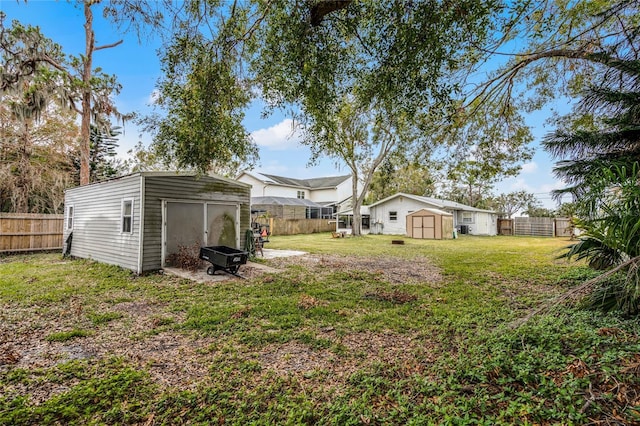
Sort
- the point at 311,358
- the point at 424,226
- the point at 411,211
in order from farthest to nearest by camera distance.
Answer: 1. the point at 411,211
2. the point at 424,226
3. the point at 311,358

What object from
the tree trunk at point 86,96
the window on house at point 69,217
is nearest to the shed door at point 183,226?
the window on house at point 69,217

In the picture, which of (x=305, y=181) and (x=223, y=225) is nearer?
(x=223, y=225)

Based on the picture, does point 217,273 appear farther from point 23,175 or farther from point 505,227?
point 505,227

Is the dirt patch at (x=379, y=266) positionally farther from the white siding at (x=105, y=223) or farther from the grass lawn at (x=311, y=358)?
the white siding at (x=105, y=223)

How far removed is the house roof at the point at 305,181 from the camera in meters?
29.6

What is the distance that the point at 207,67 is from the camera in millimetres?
5473

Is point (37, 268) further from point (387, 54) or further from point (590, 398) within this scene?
point (590, 398)

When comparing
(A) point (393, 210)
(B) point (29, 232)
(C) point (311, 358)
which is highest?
(A) point (393, 210)

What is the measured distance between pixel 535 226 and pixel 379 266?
22.8 metres

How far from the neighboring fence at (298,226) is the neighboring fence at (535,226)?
52.4 ft

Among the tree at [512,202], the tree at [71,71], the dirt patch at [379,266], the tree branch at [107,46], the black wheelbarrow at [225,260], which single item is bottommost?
the dirt patch at [379,266]

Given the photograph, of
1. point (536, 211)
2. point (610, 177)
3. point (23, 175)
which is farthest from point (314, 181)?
point (610, 177)

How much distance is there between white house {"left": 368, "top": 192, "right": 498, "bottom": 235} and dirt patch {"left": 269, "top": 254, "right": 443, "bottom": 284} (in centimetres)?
1309

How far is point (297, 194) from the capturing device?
32219 mm
